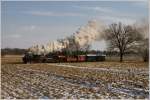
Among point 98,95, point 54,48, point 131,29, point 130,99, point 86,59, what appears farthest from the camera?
point 54,48

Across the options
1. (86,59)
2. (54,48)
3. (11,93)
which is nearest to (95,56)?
(86,59)

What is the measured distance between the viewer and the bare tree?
69562 millimetres

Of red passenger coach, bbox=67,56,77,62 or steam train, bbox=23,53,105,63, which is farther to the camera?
red passenger coach, bbox=67,56,77,62

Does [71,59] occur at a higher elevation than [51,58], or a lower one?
lower

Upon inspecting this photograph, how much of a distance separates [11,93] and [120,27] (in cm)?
5963

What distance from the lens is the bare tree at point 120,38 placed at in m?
69.6

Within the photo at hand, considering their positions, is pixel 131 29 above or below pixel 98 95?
above

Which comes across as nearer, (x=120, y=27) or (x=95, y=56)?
(x=95, y=56)

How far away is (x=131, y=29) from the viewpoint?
225ft

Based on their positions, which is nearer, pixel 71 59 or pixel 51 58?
pixel 51 58

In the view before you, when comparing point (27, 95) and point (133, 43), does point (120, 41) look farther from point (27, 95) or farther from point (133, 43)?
point (27, 95)

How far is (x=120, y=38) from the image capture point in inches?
2788

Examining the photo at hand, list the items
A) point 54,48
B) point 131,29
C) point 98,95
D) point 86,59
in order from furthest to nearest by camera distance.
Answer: point 54,48, point 131,29, point 86,59, point 98,95

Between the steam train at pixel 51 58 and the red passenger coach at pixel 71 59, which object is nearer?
the steam train at pixel 51 58
